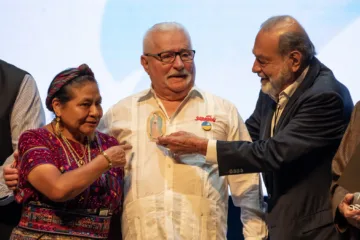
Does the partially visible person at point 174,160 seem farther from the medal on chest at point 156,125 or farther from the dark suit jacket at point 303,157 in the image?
the dark suit jacket at point 303,157

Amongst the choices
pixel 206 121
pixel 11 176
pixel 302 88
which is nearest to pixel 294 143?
pixel 302 88

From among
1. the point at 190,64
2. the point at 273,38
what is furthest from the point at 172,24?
the point at 273,38

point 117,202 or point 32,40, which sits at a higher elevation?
point 32,40

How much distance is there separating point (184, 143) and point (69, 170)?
461 mm

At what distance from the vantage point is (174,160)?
10.8 ft

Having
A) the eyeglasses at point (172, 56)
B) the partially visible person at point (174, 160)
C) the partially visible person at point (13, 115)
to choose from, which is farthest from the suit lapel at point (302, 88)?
the partially visible person at point (13, 115)

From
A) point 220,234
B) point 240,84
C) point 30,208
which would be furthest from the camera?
point 240,84

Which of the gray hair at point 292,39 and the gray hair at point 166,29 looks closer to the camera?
the gray hair at point 292,39

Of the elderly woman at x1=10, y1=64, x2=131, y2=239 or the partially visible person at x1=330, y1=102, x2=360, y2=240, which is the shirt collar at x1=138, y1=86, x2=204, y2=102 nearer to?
the elderly woman at x1=10, y1=64, x2=131, y2=239

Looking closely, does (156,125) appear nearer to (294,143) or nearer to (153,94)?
(153,94)

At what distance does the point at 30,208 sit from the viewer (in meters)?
3.01

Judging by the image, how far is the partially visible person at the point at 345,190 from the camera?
2.82 meters

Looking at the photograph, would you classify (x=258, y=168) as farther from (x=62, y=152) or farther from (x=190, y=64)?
(x=62, y=152)

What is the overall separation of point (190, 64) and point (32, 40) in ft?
3.19
